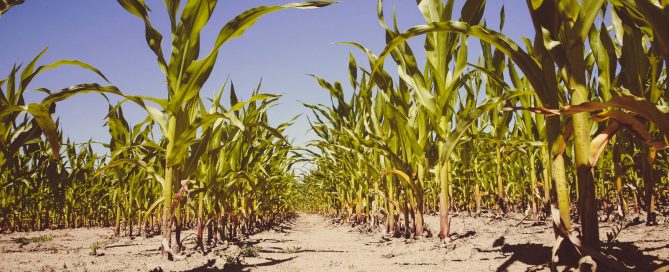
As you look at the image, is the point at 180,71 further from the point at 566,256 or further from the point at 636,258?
the point at 636,258

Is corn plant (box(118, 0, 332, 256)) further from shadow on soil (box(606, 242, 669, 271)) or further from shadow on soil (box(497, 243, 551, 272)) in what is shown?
shadow on soil (box(606, 242, 669, 271))

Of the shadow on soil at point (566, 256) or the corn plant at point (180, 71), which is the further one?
the corn plant at point (180, 71)

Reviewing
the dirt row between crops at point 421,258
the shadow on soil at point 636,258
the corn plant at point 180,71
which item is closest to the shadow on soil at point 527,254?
the dirt row between crops at point 421,258

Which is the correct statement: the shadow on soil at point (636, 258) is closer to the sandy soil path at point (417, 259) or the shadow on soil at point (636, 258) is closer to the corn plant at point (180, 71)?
the sandy soil path at point (417, 259)

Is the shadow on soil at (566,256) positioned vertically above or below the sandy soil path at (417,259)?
above

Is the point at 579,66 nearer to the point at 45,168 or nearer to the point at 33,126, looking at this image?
the point at 33,126

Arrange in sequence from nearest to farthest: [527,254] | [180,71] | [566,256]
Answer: [566,256] < [527,254] < [180,71]

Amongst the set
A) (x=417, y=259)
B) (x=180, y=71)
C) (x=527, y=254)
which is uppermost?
(x=180, y=71)

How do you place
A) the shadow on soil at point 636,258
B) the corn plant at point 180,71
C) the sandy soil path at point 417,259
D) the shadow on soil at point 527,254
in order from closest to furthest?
the shadow on soil at point 636,258, the shadow on soil at point 527,254, the sandy soil path at point 417,259, the corn plant at point 180,71

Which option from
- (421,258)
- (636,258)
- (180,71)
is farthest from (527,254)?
(180,71)

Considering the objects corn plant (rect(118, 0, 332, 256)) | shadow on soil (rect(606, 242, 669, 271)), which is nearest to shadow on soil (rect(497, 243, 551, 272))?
shadow on soil (rect(606, 242, 669, 271))

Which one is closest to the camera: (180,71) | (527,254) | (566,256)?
(566,256)

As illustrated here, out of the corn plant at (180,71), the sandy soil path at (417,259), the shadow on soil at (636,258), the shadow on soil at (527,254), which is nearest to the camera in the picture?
the shadow on soil at (636,258)

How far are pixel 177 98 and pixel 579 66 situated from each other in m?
1.83
